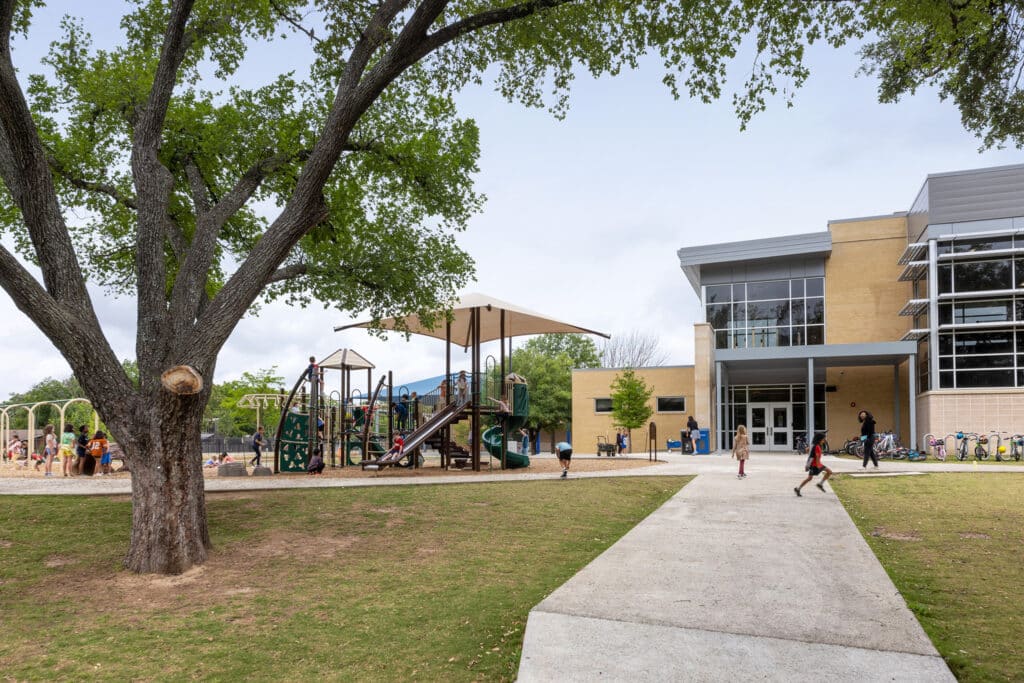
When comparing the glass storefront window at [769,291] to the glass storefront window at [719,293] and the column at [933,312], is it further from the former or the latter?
the column at [933,312]

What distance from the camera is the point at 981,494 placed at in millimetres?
12820

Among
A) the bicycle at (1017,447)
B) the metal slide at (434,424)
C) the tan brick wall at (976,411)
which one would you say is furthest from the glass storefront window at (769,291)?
the metal slide at (434,424)

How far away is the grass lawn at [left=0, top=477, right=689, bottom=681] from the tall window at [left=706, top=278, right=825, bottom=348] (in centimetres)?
2302

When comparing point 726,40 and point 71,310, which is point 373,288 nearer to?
point 71,310

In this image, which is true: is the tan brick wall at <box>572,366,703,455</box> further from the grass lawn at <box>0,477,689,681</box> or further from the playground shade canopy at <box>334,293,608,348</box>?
the grass lawn at <box>0,477,689,681</box>

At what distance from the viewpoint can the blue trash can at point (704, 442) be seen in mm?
30141

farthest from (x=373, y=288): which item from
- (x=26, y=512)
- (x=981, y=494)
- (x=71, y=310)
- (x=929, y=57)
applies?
(x=981, y=494)

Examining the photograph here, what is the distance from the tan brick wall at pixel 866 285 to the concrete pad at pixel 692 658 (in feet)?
98.5

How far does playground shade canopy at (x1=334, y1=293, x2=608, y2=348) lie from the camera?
19188 millimetres

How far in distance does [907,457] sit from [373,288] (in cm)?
2186

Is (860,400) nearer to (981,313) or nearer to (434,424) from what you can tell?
(981,313)

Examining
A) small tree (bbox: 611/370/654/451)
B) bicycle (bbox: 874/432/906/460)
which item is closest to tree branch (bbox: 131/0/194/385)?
small tree (bbox: 611/370/654/451)

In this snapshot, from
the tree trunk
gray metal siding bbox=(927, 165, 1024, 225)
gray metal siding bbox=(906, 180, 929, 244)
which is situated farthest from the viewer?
gray metal siding bbox=(906, 180, 929, 244)

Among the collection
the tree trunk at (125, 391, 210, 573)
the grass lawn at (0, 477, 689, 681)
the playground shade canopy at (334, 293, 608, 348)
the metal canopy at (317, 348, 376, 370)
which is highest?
the playground shade canopy at (334, 293, 608, 348)
